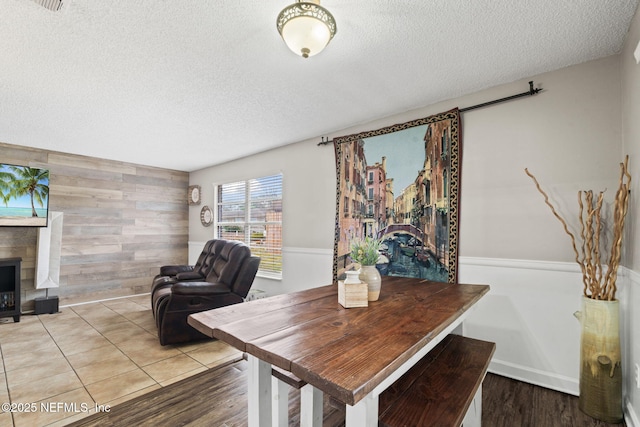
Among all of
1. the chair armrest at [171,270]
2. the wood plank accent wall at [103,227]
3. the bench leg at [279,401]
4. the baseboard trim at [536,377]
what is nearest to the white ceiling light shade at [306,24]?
the bench leg at [279,401]

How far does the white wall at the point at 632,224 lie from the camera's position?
5.41 ft

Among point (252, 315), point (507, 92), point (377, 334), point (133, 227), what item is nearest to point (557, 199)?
point (507, 92)

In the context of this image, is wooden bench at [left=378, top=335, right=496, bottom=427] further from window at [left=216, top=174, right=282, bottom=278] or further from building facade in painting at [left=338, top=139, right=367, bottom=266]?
window at [left=216, top=174, right=282, bottom=278]

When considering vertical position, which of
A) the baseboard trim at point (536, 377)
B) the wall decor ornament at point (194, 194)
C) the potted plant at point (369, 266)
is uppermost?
the wall decor ornament at point (194, 194)

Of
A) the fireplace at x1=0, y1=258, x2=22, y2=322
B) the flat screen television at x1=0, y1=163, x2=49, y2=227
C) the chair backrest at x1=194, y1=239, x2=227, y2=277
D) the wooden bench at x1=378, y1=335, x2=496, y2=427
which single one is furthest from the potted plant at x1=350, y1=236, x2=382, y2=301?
the flat screen television at x1=0, y1=163, x2=49, y2=227

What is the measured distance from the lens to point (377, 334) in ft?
3.57

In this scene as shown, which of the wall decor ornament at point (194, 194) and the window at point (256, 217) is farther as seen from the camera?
the wall decor ornament at point (194, 194)

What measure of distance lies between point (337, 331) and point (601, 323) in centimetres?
181

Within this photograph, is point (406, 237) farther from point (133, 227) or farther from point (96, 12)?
point (133, 227)

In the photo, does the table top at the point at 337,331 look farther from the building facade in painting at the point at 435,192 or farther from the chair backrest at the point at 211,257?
the chair backrest at the point at 211,257

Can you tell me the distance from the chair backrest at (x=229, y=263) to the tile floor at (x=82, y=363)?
0.69 metres

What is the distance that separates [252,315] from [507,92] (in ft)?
8.66

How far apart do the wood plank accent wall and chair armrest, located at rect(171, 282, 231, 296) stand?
2.94 meters

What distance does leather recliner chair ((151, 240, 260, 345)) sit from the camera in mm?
2893
